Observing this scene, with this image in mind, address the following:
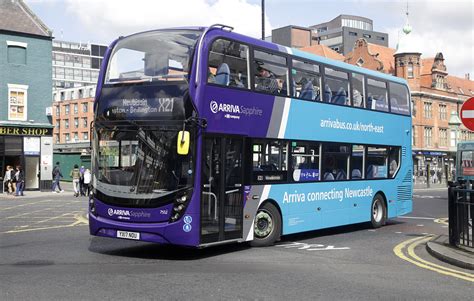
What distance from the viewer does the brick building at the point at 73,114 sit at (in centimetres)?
10381

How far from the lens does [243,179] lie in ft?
33.2

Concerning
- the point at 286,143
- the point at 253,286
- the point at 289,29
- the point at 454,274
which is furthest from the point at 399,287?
the point at 289,29

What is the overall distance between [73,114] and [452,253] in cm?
10583

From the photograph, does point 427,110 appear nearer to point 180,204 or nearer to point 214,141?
point 214,141

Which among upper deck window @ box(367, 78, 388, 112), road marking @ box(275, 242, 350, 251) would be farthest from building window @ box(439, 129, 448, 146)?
road marking @ box(275, 242, 350, 251)

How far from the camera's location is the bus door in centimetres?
919

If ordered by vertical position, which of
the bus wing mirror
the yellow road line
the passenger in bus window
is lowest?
the yellow road line

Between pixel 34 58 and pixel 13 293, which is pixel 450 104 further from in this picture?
pixel 13 293

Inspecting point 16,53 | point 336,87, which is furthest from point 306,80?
point 16,53

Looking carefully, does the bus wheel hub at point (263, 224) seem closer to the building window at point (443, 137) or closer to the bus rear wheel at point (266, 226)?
the bus rear wheel at point (266, 226)

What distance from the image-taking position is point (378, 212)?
48.2ft

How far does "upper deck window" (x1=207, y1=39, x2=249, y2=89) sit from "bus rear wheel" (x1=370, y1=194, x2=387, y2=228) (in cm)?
609

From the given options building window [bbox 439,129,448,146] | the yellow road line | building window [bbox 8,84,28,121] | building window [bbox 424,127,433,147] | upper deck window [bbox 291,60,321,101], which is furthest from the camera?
building window [bbox 439,129,448,146]

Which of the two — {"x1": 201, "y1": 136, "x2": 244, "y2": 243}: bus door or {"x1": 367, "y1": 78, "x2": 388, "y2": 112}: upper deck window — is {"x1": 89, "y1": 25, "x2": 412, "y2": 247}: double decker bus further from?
{"x1": 367, "y1": 78, "x2": 388, "y2": 112}: upper deck window
